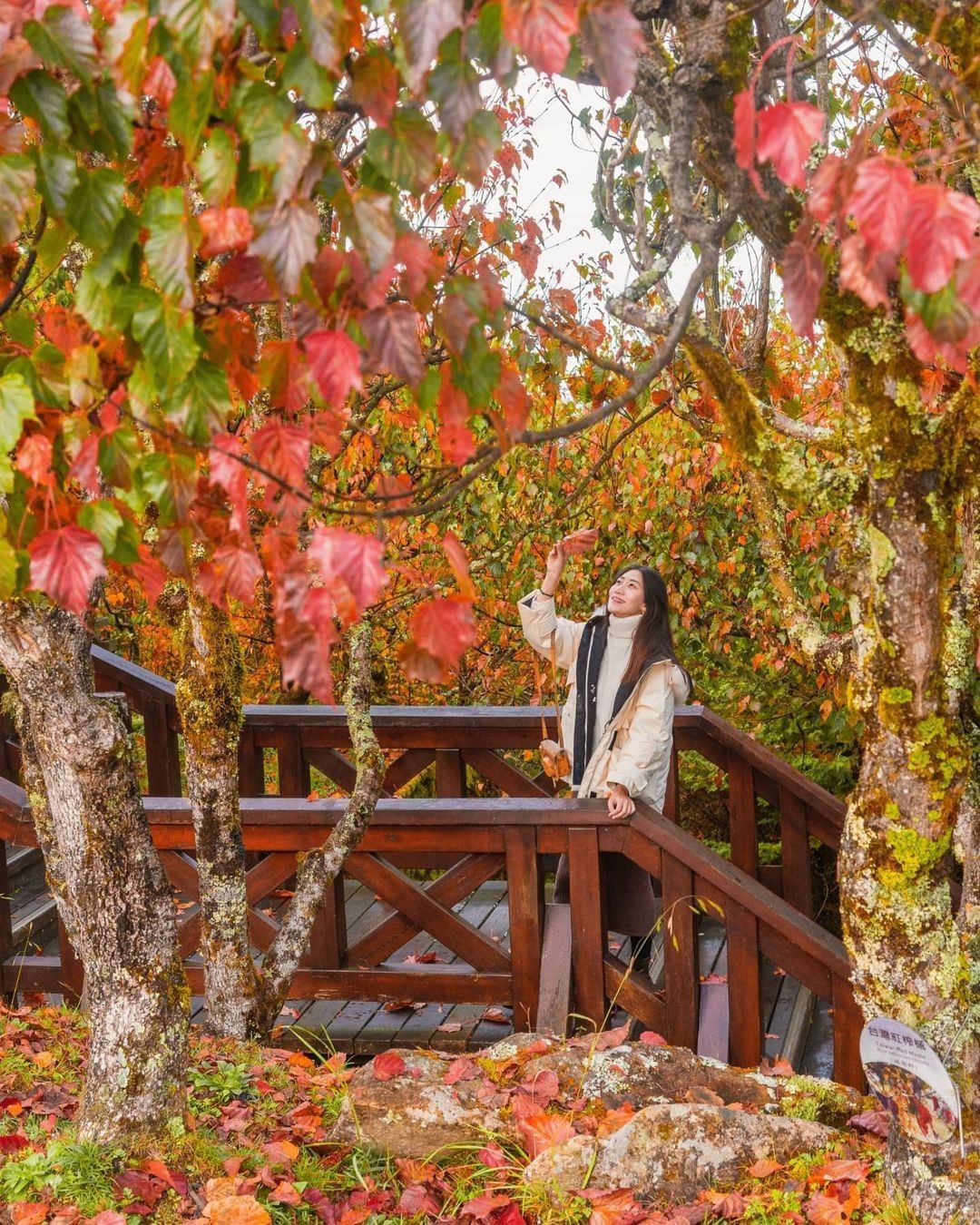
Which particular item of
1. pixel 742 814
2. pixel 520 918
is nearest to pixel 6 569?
pixel 520 918

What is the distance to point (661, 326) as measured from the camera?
2.38m

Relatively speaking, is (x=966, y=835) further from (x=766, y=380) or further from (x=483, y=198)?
(x=483, y=198)

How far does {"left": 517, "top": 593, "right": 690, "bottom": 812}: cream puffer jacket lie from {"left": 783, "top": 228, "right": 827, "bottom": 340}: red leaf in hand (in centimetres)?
298

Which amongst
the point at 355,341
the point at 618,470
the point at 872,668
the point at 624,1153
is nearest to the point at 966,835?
the point at 872,668

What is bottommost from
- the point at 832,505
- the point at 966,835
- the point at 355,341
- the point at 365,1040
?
the point at 365,1040

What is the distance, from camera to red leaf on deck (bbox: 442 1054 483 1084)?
357 centimetres

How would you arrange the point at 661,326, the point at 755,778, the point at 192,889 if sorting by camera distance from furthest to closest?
1. the point at 755,778
2. the point at 192,889
3. the point at 661,326

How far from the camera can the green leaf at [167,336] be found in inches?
68.1

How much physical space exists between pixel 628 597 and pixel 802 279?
327 cm

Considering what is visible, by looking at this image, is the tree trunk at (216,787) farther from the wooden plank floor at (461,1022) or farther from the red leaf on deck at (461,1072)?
the red leaf on deck at (461,1072)

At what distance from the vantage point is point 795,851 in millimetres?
5914

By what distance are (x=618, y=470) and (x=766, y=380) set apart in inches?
167

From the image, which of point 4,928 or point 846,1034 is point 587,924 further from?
point 4,928

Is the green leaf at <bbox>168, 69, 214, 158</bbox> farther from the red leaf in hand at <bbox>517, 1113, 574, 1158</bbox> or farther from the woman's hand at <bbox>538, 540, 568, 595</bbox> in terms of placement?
the woman's hand at <bbox>538, 540, 568, 595</bbox>
